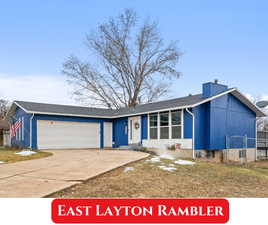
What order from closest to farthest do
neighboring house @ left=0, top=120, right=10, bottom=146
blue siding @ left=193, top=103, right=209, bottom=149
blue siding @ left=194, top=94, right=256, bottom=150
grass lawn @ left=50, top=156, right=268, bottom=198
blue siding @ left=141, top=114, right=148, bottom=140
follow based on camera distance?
1. grass lawn @ left=50, top=156, right=268, bottom=198
2. blue siding @ left=193, top=103, right=209, bottom=149
3. blue siding @ left=194, top=94, right=256, bottom=150
4. blue siding @ left=141, top=114, right=148, bottom=140
5. neighboring house @ left=0, top=120, right=10, bottom=146

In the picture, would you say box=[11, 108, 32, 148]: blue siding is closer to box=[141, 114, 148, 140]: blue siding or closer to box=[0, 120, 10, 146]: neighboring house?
box=[141, 114, 148, 140]: blue siding

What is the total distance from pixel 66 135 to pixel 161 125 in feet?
22.1

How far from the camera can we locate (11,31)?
46.8ft

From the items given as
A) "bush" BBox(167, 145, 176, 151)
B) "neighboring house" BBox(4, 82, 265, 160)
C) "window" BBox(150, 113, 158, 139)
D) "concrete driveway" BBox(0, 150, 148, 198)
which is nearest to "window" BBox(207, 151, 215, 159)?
"neighboring house" BBox(4, 82, 265, 160)

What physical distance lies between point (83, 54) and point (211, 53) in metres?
16.2

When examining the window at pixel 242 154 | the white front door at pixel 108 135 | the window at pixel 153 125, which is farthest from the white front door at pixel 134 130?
the window at pixel 242 154

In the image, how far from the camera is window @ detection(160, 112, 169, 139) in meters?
14.0

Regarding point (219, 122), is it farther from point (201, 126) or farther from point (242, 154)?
point (242, 154)

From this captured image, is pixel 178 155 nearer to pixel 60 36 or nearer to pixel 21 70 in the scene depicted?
pixel 60 36

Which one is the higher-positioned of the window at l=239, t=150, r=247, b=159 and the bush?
the bush

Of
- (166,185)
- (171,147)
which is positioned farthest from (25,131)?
(166,185)

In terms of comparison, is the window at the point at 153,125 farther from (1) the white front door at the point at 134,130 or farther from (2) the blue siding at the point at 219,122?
(2) the blue siding at the point at 219,122

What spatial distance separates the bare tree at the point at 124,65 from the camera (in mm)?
28297

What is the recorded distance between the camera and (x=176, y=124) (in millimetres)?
13547
